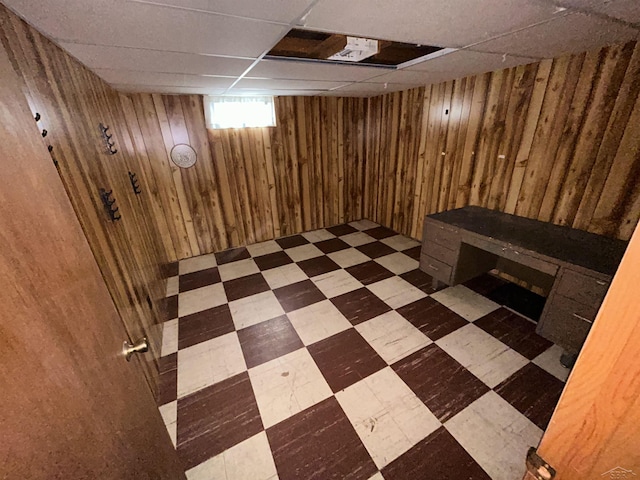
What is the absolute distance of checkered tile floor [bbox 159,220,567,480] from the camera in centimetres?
134

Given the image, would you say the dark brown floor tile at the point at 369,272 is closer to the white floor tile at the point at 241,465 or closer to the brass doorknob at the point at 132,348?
the white floor tile at the point at 241,465

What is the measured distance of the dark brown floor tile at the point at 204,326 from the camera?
219 cm

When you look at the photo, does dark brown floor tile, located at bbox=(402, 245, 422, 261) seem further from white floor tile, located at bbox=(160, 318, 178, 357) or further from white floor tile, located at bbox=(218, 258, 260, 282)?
white floor tile, located at bbox=(160, 318, 178, 357)

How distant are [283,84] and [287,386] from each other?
2.88m

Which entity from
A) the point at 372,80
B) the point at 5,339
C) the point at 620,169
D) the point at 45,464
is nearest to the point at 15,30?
the point at 5,339

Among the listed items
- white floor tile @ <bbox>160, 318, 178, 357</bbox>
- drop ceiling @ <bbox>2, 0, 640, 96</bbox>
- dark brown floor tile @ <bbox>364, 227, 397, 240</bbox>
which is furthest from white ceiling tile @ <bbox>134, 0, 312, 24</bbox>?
dark brown floor tile @ <bbox>364, 227, 397, 240</bbox>

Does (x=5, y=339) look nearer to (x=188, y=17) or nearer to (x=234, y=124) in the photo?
(x=188, y=17)

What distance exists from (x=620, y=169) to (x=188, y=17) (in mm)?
2919

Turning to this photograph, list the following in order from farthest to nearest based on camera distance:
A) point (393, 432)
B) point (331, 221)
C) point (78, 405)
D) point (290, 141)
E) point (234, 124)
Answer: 1. point (331, 221)
2. point (290, 141)
3. point (234, 124)
4. point (393, 432)
5. point (78, 405)

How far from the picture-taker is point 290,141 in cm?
381

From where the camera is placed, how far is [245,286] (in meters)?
2.90

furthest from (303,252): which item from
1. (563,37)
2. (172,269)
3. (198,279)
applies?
(563,37)

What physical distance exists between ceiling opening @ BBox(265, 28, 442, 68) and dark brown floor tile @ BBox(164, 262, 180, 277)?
9.00 ft

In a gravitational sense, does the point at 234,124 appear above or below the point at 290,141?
above
